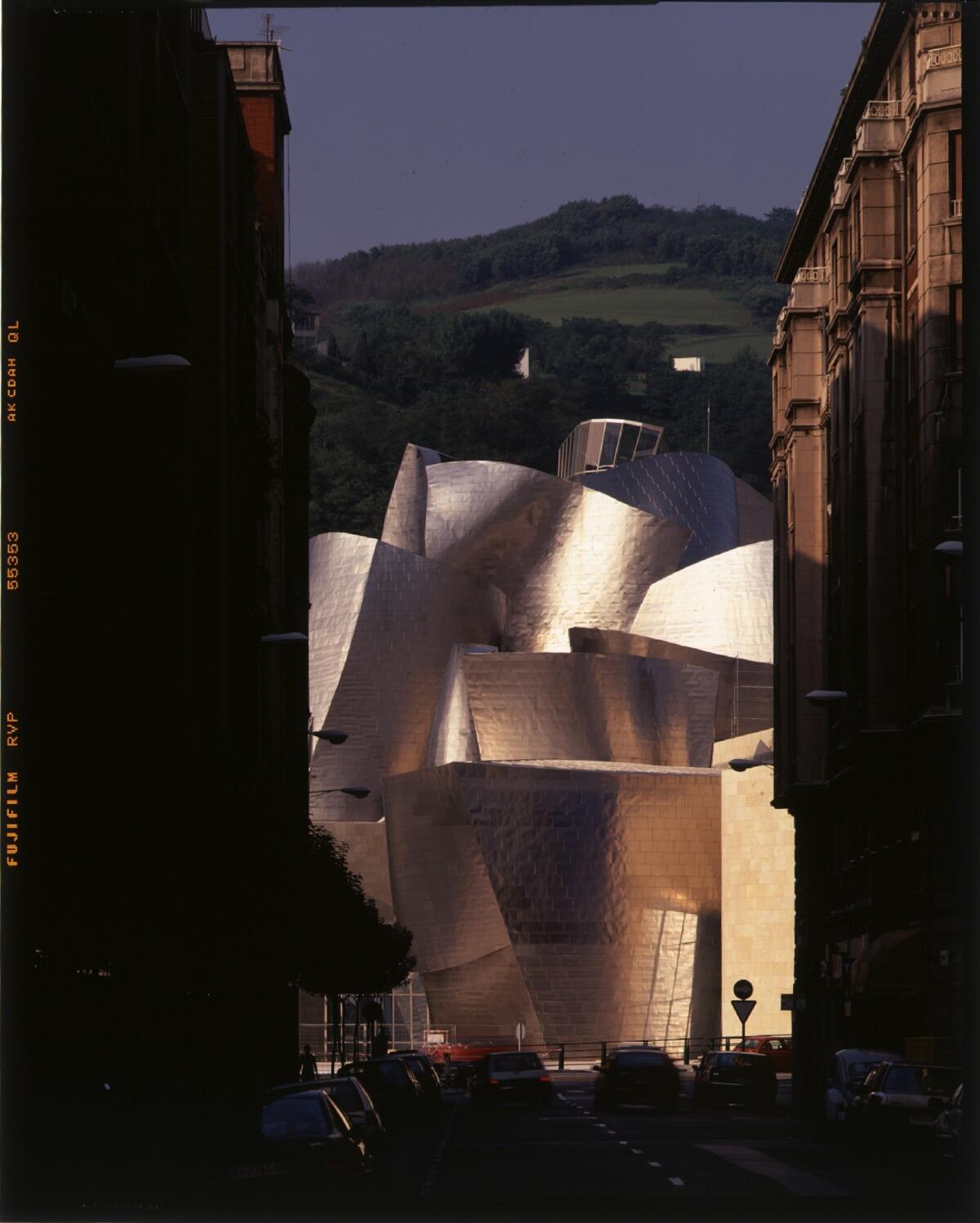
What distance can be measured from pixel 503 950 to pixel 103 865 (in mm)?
63078

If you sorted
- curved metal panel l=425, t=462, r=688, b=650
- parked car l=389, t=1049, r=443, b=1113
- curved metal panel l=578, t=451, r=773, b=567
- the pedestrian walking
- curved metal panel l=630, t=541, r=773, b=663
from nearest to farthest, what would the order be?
parked car l=389, t=1049, r=443, b=1113 < the pedestrian walking < curved metal panel l=630, t=541, r=773, b=663 < curved metal panel l=425, t=462, r=688, b=650 < curved metal panel l=578, t=451, r=773, b=567

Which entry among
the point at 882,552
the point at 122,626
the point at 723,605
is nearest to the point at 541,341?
the point at 723,605

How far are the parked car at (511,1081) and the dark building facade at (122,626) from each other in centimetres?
426

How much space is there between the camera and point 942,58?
43625 mm

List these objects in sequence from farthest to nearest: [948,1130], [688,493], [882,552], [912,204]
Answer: [688,493], [882,552], [912,204], [948,1130]

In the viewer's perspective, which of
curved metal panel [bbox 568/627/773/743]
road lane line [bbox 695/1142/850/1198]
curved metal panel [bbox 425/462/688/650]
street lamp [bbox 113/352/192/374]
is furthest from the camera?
curved metal panel [bbox 425/462/688/650]

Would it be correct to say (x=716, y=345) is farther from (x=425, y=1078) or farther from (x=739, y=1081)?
(x=425, y=1078)

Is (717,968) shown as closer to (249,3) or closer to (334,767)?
(334,767)

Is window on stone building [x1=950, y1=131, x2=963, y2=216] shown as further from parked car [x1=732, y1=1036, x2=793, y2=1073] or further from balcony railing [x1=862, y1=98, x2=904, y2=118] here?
parked car [x1=732, y1=1036, x2=793, y2=1073]

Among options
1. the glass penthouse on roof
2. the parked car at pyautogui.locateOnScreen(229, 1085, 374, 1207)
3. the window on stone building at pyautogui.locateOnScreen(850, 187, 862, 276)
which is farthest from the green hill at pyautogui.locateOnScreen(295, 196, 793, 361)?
the parked car at pyautogui.locateOnScreen(229, 1085, 374, 1207)

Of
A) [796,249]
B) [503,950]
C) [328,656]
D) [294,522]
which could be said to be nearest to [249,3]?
[796,249]

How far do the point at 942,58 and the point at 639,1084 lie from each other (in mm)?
19798

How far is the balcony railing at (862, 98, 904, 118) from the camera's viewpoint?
48375 mm

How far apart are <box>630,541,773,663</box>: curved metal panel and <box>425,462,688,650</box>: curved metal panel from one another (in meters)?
4.25
